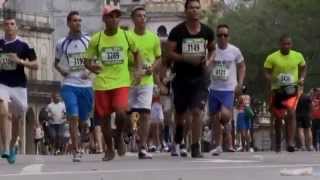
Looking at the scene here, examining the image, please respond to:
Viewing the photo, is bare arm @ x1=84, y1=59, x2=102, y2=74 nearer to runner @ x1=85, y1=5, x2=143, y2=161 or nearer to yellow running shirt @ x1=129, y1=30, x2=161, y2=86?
runner @ x1=85, y1=5, x2=143, y2=161

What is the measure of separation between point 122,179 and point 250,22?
56.8 m

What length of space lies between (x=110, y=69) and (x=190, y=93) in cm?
122

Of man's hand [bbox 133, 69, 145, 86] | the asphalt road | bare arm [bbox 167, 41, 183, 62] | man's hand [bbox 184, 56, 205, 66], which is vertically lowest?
the asphalt road

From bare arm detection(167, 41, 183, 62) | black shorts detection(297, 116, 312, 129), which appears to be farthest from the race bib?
black shorts detection(297, 116, 312, 129)

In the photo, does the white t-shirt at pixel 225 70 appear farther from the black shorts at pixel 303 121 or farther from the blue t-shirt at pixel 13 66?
the black shorts at pixel 303 121

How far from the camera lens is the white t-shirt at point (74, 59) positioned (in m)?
19.8

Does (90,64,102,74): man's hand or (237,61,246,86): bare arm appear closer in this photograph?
(90,64,102,74): man's hand

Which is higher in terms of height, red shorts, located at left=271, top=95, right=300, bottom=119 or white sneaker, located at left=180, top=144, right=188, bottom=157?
red shorts, located at left=271, top=95, right=300, bottom=119

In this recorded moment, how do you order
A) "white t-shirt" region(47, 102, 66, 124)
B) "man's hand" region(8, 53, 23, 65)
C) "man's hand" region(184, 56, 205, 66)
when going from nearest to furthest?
"man's hand" region(8, 53, 23, 65) → "man's hand" region(184, 56, 205, 66) → "white t-shirt" region(47, 102, 66, 124)

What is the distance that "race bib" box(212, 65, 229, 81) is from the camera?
22656 millimetres

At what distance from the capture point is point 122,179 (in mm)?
14531

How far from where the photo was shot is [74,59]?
19922 millimetres

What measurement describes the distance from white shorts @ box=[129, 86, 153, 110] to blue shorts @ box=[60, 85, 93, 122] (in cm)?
69

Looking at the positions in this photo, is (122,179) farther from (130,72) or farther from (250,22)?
(250,22)
